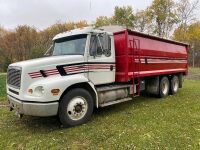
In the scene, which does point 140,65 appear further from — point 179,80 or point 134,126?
point 179,80

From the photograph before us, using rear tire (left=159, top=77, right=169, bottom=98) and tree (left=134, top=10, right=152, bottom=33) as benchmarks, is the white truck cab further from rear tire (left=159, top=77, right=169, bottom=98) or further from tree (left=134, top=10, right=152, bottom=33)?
tree (left=134, top=10, right=152, bottom=33)

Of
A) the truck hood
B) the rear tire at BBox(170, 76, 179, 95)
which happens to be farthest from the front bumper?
the rear tire at BBox(170, 76, 179, 95)

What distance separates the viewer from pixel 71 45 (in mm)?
8344

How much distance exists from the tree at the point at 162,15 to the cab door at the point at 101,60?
120ft

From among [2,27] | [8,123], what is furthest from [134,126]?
[2,27]

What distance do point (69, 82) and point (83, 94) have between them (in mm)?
655

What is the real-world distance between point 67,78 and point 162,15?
39.0 meters

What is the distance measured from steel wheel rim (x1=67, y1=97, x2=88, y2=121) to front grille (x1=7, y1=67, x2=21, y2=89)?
1.48 m

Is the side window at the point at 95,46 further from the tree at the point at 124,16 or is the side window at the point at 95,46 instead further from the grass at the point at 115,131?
the tree at the point at 124,16

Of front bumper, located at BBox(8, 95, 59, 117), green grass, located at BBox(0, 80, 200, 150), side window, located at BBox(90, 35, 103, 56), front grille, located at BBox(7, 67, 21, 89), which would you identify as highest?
side window, located at BBox(90, 35, 103, 56)

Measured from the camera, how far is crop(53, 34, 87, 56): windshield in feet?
26.3

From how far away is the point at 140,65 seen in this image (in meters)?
10.1

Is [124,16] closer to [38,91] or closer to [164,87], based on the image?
[164,87]

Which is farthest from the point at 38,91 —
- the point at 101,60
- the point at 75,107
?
the point at 101,60
